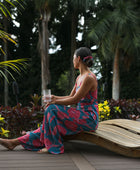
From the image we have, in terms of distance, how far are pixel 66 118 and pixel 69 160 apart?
49cm

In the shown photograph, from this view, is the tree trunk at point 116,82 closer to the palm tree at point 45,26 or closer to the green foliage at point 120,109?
the palm tree at point 45,26

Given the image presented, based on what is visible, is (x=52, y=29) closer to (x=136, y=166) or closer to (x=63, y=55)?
(x=63, y=55)

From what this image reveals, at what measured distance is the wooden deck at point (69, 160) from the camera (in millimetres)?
2461

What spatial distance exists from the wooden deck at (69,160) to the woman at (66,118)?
119 mm

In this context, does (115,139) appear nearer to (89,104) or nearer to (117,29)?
(89,104)

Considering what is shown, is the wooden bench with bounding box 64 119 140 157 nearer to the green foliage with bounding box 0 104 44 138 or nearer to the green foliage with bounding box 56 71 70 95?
the green foliage with bounding box 0 104 44 138

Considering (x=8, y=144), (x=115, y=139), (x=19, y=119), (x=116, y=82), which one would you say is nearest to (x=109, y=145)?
(x=115, y=139)

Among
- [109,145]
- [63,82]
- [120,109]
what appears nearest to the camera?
[109,145]

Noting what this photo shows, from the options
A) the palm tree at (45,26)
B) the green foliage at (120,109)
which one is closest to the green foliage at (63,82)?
the palm tree at (45,26)

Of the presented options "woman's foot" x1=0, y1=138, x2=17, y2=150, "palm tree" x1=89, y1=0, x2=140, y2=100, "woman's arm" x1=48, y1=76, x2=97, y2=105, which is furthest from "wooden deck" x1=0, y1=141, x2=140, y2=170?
"palm tree" x1=89, y1=0, x2=140, y2=100

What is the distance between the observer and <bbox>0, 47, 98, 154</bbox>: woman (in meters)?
3.02

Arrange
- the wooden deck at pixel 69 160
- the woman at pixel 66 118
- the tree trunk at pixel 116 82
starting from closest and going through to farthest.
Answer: the wooden deck at pixel 69 160, the woman at pixel 66 118, the tree trunk at pixel 116 82

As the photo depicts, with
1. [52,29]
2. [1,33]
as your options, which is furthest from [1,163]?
[52,29]

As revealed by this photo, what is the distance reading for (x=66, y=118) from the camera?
9.95 feet
